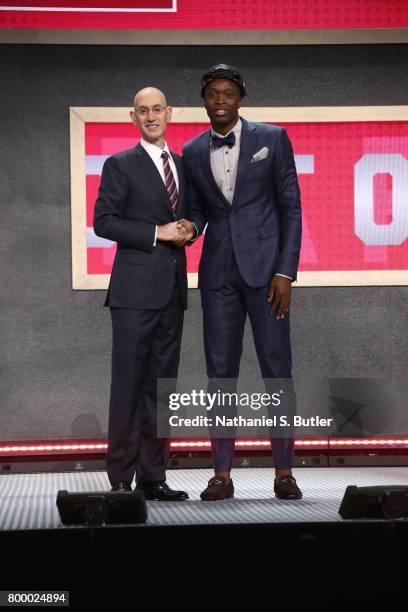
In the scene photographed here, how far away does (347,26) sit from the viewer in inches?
215

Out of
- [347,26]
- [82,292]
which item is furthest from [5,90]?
[347,26]

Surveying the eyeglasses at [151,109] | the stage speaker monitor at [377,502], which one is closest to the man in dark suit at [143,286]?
the eyeglasses at [151,109]

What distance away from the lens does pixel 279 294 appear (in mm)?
3494

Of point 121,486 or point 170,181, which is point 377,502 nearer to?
point 121,486

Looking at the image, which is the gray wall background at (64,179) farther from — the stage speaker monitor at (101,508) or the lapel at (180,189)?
the stage speaker monitor at (101,508)

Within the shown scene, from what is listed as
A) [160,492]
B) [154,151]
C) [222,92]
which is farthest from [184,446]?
[222,92]

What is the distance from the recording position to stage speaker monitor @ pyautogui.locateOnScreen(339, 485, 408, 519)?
286cm

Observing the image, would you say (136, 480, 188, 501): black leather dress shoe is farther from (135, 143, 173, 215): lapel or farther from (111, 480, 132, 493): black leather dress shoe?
(135, 143, 173, 215): lapel

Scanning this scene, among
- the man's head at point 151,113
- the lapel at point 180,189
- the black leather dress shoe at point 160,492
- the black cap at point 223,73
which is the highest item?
the black cap at point 223,73

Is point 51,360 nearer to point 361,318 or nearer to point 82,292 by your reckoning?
point 82,292

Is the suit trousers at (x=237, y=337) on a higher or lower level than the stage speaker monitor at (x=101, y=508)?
higher

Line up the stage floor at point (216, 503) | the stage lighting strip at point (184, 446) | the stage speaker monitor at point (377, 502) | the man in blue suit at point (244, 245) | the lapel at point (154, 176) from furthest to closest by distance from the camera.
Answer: the stage lighting strip at point (184, 446)
the lapel at point (154, 176)
the man in blue suit at point (244, 245)
the stage floor at point (216, 503)
the stage speaker monitor at point (377, 502)

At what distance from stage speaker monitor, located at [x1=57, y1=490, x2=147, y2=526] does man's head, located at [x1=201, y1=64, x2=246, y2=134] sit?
1.43m

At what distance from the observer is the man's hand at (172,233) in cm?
355
